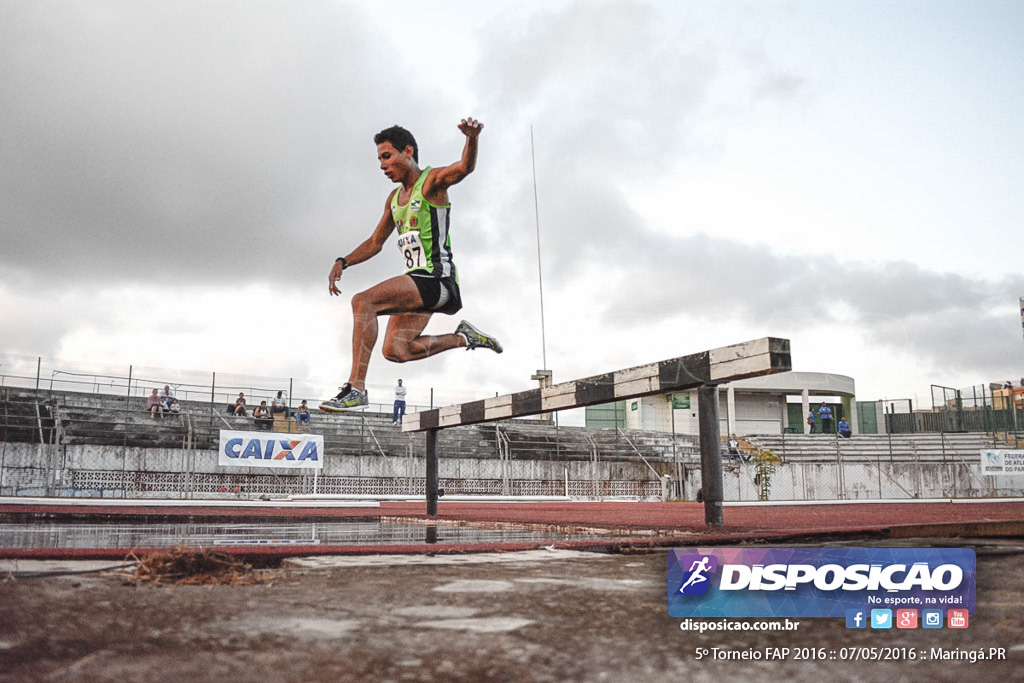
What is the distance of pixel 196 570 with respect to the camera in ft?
7.14

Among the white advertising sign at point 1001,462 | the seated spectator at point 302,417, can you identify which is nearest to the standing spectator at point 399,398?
the seated spectator at point 302,417

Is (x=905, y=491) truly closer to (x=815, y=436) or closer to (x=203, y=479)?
(x=815, y=436)

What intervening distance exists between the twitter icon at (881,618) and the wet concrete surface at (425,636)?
0.04 m

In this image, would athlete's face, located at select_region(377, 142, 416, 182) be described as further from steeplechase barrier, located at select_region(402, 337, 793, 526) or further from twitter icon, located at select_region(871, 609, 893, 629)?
twitter icon, located at select_region(871, 609, 893, 629)

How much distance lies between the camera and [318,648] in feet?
4.27

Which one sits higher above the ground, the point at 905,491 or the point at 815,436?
the point at 815,436

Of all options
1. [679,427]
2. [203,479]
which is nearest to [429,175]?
[203,479]

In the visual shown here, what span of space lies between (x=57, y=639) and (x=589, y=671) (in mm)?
933

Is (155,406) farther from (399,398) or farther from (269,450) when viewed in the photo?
(399,398)

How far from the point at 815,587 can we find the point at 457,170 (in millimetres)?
6581

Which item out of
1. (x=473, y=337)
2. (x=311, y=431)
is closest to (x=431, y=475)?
(x=473, y=337)

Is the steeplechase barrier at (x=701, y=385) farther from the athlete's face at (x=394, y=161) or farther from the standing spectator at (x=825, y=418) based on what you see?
the standing spectator at (x=825, y=418)

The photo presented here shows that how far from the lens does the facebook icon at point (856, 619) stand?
1519mm

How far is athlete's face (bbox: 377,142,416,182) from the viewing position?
28.6 feet
